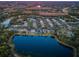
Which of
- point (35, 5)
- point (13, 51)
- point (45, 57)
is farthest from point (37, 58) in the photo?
point (35, 5)

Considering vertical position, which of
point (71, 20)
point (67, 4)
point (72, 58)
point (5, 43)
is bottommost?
point (72, 58)

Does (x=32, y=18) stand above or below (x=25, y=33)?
above

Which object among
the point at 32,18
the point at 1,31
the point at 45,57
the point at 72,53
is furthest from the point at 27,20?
the point at 72,53

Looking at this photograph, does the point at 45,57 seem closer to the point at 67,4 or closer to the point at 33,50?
the point at 33,50

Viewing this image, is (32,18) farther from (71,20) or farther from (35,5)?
(71,20)

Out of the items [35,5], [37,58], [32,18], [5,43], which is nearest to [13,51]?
[5,43]

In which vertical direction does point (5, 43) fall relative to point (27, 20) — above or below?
below

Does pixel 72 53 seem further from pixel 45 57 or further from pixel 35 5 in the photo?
Answer: pixel 35 5
